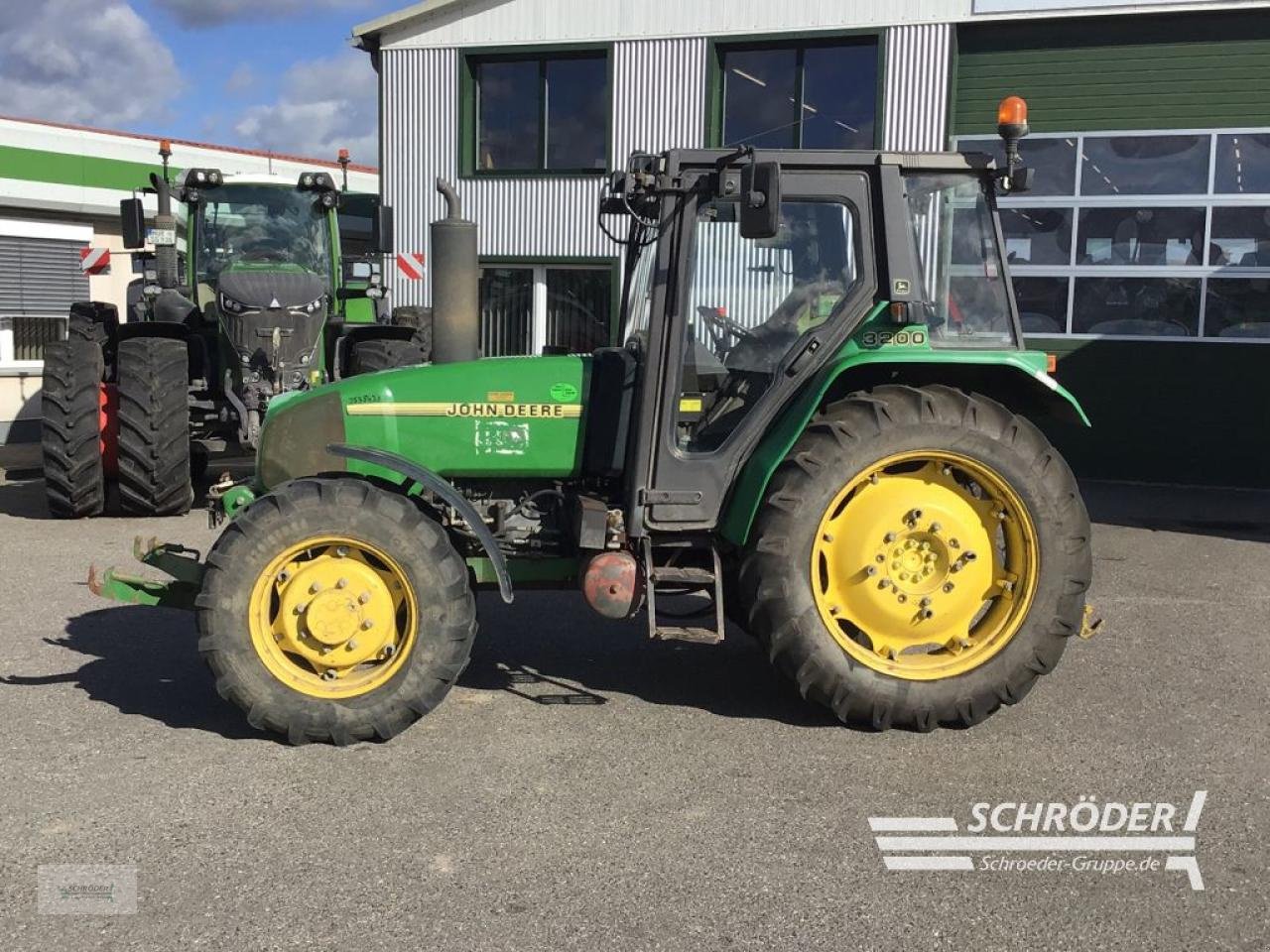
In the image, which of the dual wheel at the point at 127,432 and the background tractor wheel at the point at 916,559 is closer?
the background tractor wheel at the point at 916,559

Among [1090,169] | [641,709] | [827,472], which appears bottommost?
[641,709]

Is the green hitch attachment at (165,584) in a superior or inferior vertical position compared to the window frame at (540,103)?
inferior

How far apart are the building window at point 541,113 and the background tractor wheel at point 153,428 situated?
253 inches

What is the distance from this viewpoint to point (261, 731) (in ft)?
15.9

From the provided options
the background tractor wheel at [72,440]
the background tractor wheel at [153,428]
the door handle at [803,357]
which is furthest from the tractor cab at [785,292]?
the background tractor wheel at [72,440]

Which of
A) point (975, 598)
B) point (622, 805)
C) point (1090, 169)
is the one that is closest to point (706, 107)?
point (1090, 169)

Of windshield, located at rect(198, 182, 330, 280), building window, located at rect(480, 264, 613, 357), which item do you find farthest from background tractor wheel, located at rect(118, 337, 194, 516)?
building window, located at rect(480, 264, 613, 357)

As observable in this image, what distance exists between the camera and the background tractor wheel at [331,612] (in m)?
4.67

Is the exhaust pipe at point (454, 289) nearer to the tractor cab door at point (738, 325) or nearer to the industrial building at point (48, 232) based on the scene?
the tractor cab door at point (738, 325)

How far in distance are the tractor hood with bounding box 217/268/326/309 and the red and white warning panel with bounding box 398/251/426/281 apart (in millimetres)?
4445

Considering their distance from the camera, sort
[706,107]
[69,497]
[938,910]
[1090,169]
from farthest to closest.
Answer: [706,107]
[1090,169]
[69,497]
[938,910]

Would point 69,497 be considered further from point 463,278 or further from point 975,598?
point 975,598

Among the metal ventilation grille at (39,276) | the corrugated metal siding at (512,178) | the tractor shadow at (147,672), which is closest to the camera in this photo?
the tractor shadow at (147,672)

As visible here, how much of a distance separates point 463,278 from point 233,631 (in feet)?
5.97
